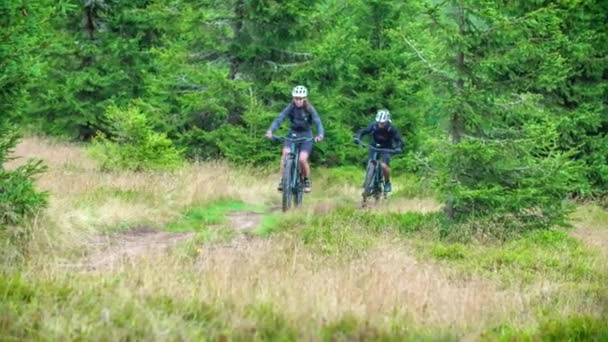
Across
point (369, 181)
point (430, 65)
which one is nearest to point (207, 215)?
point (369, 181)

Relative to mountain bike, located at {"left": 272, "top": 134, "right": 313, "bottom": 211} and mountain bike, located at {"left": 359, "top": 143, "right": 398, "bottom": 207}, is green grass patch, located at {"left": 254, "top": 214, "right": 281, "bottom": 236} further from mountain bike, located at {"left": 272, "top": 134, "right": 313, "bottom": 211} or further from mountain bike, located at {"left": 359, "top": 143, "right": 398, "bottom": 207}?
mountain bike, located at {"left": 359, "top": 143, "right": 398, "bottom": 207}

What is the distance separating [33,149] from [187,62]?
15.9 feet

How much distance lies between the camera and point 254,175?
18156 millimetres

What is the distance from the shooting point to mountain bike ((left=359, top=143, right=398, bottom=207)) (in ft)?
51.3

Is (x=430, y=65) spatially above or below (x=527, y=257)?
above

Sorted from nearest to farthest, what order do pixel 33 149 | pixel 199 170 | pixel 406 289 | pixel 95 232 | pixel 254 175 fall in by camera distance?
1. pixel 406 289
2. pixel 95 232
3. pixel 199 170
4. pixel 254 175
5. pixel 33 149

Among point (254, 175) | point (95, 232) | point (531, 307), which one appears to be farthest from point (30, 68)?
point (254, 175)

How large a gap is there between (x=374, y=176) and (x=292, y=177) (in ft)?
9.04

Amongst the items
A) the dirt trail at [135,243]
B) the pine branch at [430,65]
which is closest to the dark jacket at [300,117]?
the dirt trail at [135,243]

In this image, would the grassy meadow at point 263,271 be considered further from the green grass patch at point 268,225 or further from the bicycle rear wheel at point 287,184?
the bicycle rear wheel at point 287,184

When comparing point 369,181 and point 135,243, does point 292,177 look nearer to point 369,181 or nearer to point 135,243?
point 369,181

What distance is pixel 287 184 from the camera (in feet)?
44.5

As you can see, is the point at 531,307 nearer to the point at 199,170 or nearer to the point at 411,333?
the point at 411,333

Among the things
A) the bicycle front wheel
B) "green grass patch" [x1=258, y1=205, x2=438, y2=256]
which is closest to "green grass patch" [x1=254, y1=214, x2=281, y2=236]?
"green grass patch" [x1=258, y1=205, x2=438, y2=256]
